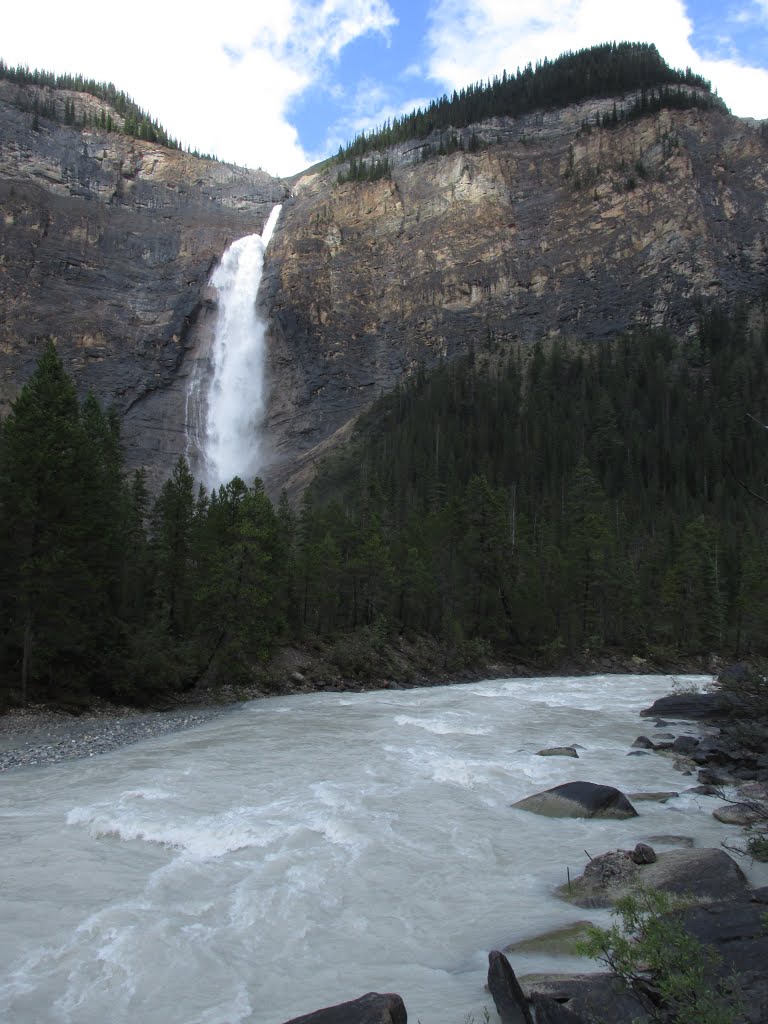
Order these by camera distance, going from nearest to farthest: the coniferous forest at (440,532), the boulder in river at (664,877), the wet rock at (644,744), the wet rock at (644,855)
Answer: the boulder in river at (664,877) < the wet rock at (644,855) < the wet rock at (644,744) < the coniferous forest at (440,532)

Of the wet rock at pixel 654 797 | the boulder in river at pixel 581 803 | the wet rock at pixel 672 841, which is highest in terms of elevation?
the wet rock at pixel 672 841

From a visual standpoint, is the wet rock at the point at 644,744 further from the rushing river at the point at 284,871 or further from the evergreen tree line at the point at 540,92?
the evergreen tree line at the point at 540,92

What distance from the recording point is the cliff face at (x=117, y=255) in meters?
97.4

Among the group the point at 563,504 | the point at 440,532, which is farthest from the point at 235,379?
the point at 440,532

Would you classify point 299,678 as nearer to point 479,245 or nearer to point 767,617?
point 767,617

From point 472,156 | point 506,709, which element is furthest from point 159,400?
point 506,709

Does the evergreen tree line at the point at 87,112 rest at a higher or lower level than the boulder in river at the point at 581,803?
higher

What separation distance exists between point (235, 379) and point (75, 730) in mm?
90704

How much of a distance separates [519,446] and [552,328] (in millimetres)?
29732

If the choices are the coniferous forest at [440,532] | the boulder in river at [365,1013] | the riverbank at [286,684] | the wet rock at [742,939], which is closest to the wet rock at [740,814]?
the wet rock at [742,939]

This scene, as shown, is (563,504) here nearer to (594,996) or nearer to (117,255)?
(594,996)

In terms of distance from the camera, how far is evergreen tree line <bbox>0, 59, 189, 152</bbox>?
123 metres

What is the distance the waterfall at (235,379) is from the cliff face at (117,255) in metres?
2.46

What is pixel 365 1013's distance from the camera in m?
4.82
